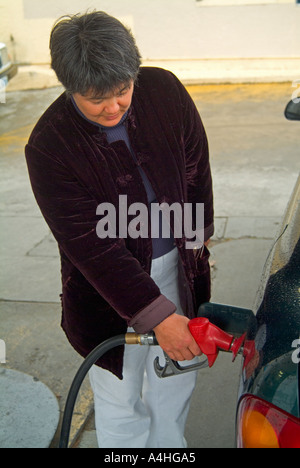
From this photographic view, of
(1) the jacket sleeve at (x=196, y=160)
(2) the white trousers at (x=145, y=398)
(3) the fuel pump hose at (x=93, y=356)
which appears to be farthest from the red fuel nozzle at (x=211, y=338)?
(1) the jacket sleeve at (x=196, y=160)

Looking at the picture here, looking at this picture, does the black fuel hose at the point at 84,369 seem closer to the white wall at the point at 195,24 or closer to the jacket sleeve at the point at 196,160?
the jacket sleeve at the point at 196,160

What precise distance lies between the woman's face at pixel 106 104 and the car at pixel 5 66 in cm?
796

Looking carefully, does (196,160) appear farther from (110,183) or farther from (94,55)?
(94,55)

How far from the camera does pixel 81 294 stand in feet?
7.16

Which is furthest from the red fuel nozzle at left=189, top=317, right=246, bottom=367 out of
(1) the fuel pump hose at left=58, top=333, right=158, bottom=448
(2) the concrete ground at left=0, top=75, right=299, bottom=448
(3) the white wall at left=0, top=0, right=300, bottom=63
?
(3) the white wall at left=0, top=0, right=300, bottom=63

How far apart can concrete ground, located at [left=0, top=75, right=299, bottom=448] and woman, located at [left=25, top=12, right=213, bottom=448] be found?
34.9 inches

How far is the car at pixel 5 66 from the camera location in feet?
30.7

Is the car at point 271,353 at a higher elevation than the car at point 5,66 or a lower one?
higher

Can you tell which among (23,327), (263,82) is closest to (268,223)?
(23,327)

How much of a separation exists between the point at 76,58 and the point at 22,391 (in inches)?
77.3

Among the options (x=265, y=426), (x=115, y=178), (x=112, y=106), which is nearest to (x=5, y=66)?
(x=115, y=178)

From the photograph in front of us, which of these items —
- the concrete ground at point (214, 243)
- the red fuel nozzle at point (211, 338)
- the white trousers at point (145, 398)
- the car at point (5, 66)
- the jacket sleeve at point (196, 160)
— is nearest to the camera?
the red fuel nozzle at point (211, 338)

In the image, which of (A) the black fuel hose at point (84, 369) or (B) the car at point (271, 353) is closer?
(B) the car at point (271, 353)

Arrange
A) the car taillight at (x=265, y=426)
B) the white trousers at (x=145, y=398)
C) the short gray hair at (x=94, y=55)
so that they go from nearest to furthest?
the car taillight at (x=265, y=426)
the short gray hair at (x=94, y=55)
the white trousers at (x=145, y=398)
